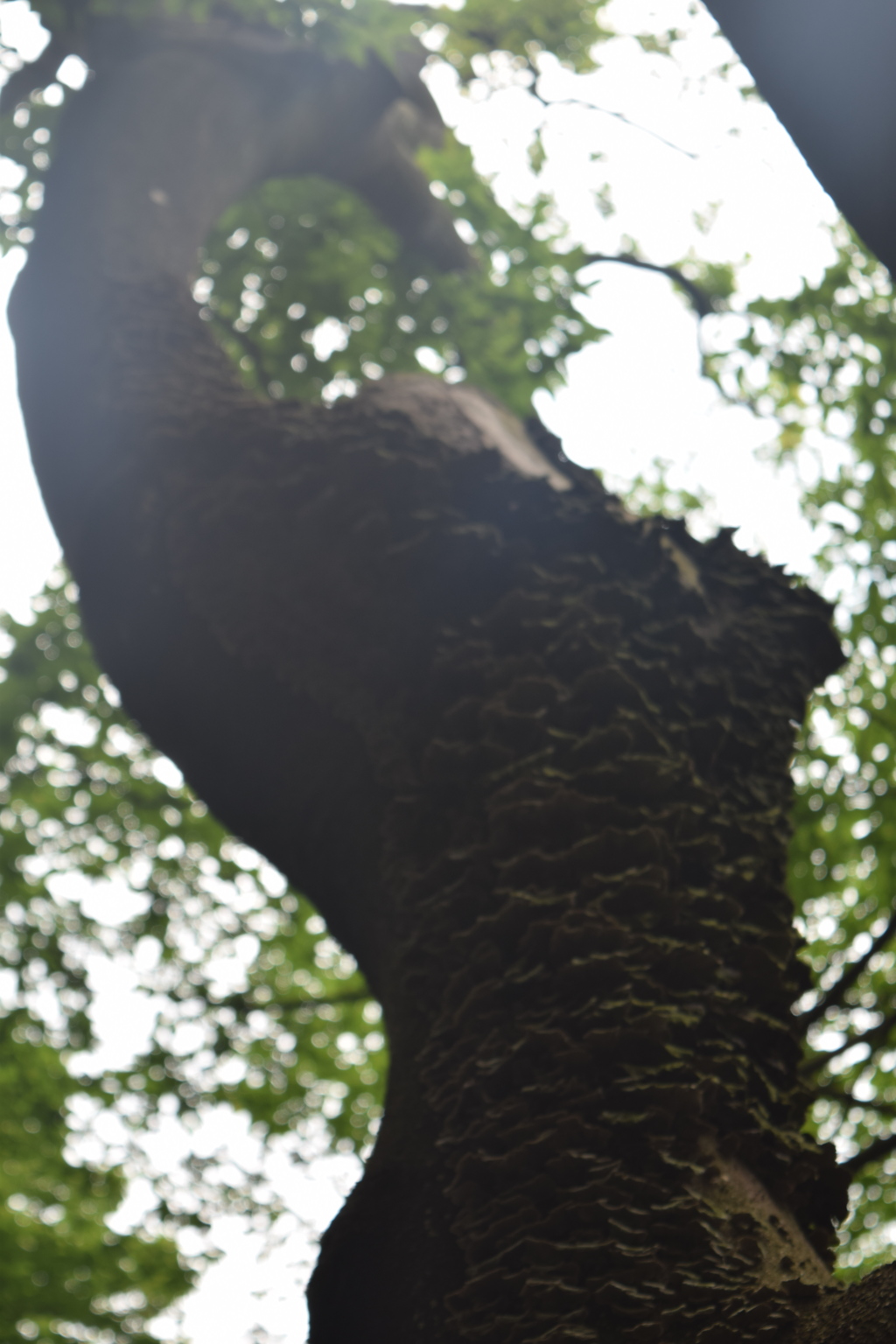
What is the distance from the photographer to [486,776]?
7.39ft

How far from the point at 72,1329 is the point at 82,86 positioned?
10691 mm

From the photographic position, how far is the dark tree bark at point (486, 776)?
1710mm

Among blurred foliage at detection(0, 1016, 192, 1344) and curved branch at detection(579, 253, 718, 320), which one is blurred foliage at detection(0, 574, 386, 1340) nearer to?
blurred foliage at detection(0, 1016, 192, 1344)

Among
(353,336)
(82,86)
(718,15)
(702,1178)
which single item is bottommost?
(702,1178)

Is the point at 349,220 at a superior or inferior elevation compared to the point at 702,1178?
superior

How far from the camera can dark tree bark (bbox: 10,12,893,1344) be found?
1.71 metres

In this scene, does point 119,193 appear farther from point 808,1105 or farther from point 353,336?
point 808,1105

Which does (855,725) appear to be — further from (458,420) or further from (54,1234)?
(54,1234)

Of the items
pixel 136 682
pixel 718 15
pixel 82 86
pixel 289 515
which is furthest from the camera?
pixel 82 86

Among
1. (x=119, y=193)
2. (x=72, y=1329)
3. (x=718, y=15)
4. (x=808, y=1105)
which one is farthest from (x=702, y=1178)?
(x=72, y=1329)

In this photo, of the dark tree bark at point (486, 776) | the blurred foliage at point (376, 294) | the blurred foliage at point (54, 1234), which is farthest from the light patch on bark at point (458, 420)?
the blurred foliage at point (54, 1234)

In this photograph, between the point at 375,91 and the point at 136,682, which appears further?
the point at 375,91

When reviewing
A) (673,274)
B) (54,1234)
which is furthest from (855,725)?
(54,1234)

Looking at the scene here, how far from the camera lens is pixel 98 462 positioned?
3.19 meters
